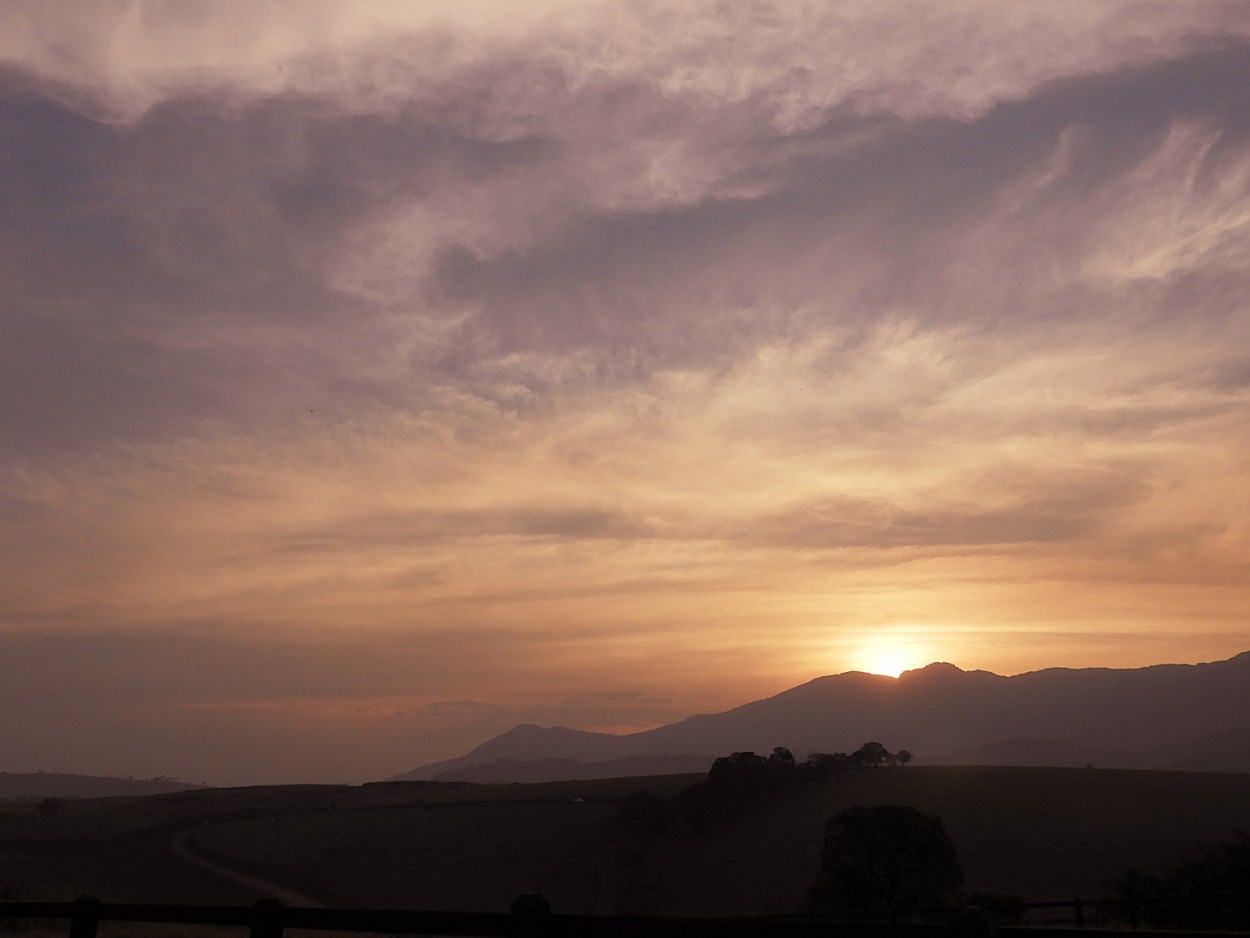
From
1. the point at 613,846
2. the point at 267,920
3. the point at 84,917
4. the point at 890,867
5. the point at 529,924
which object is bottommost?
the point at 613,846

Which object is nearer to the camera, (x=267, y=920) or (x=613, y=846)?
(x=267, y=920)

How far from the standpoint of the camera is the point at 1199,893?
94.7ft

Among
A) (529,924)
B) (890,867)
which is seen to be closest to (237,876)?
(890,867)

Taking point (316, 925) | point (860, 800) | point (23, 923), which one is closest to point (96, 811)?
point (860, 800)

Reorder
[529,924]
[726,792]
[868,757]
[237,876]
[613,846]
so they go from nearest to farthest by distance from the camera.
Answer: [529,924]
[237,876]
[613,846]
[726,792]
[868,757]

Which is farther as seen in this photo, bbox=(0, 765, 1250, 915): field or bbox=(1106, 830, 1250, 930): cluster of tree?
bbox=(0, 765, 1250, 915): field

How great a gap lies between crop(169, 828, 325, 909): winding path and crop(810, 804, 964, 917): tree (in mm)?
23482

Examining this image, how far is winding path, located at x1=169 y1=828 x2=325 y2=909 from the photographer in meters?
58.7

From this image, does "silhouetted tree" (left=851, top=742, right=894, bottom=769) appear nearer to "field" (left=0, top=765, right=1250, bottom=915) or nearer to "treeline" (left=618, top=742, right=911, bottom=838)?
"treeline" (left=618, top=742, right=911, bottom=838)

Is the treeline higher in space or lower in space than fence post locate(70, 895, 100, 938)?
lower

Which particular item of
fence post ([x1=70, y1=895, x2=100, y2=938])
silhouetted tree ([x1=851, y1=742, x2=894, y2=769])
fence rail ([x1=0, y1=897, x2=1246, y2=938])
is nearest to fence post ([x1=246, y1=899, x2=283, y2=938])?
fence rail ([x1=0, y1=897, x2=1246, y2=938])

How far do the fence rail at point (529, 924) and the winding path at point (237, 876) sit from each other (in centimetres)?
4205

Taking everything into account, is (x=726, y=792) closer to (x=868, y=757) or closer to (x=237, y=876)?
(x=868, y=757)

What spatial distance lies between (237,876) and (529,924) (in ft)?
235
